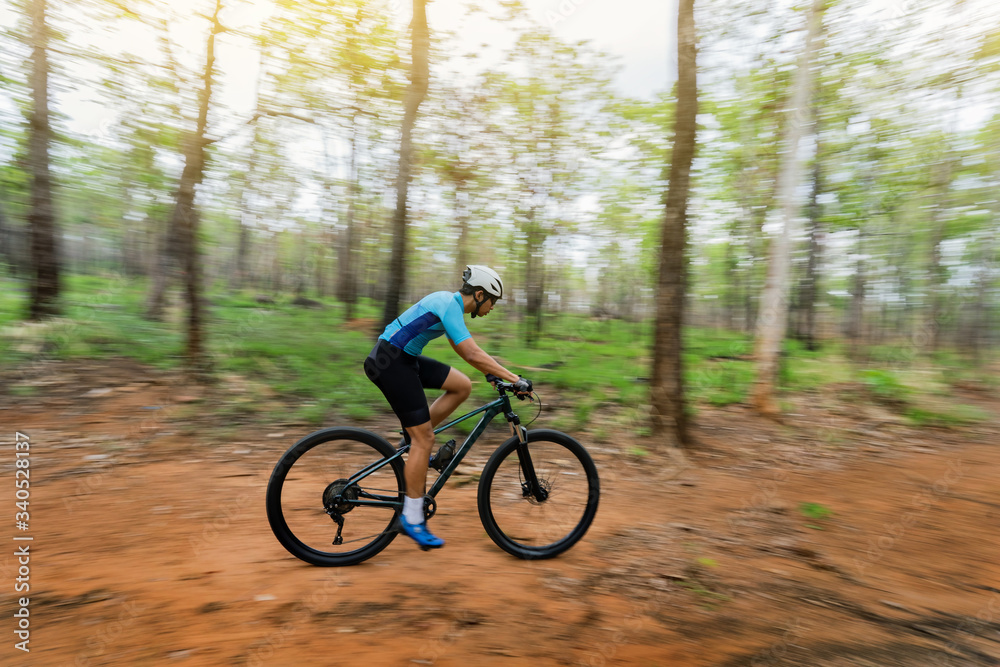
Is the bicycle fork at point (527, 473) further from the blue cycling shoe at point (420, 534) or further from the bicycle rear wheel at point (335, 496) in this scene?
the bicycle rear wheel at point (335, 496)

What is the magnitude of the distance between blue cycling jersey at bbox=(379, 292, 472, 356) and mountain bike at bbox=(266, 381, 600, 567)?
1.89ft

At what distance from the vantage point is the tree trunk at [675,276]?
716 centimetres

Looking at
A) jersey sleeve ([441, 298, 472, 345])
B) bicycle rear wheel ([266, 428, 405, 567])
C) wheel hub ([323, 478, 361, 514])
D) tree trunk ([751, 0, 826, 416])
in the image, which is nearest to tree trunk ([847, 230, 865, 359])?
tree trunk ([751, 0, 826, 416])

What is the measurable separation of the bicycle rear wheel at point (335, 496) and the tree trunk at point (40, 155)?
9.43 metres

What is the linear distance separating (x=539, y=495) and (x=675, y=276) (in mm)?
4300

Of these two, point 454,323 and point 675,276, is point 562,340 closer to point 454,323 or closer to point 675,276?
point 675,276

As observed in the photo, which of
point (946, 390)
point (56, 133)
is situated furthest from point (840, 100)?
point (56, 133)

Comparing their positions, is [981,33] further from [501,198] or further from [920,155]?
[501,198]

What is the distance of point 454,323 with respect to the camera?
3625 millimetres

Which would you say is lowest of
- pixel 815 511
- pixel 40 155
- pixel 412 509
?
pixel 815 511

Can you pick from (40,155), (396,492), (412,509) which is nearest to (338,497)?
(396,492)

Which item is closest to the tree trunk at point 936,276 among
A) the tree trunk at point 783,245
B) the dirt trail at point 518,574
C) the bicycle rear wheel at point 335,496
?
the tree trunk at point 783,245

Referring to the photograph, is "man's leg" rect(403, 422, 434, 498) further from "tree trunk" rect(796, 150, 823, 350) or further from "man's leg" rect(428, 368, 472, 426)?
"tree trunk" rect(796, 150, 823, 350)

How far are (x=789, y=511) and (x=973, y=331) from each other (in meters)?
23.1
